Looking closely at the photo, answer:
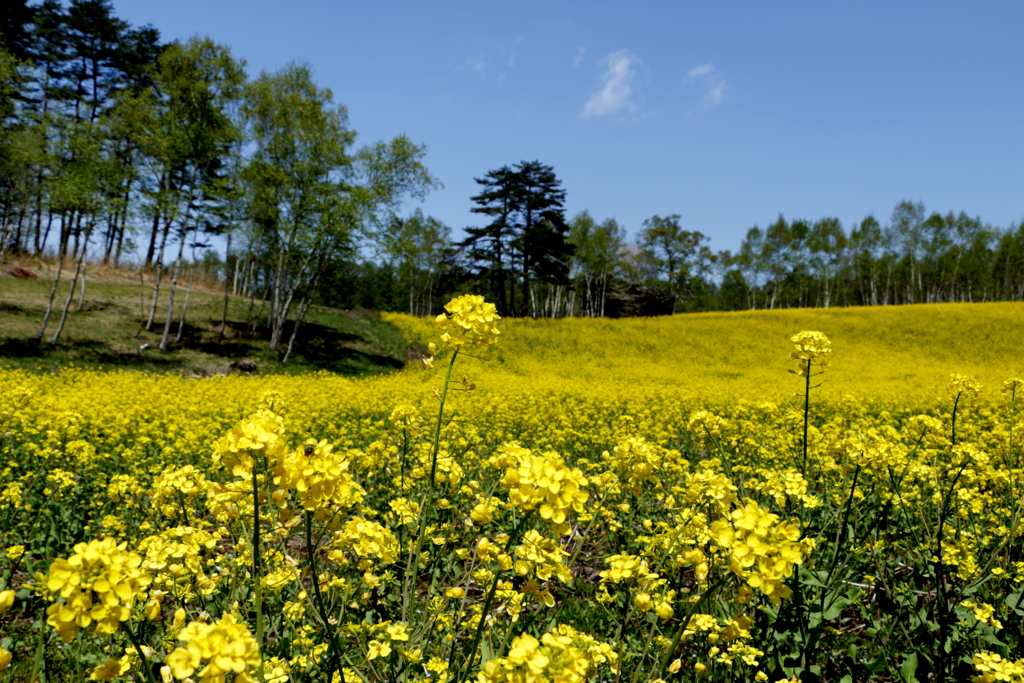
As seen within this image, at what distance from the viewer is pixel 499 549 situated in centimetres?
250

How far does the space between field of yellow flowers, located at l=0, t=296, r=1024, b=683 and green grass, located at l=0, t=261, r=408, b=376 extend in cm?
905

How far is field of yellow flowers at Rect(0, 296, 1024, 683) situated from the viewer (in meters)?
1.43

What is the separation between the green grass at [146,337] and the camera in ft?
50.4

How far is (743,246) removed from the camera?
5138 centimetres

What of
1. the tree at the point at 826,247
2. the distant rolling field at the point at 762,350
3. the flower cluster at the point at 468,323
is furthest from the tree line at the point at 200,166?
the tree at the point at 826,247

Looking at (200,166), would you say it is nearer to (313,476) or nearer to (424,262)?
(313,476)

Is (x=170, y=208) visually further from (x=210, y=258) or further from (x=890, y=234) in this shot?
(x=890, y=234)

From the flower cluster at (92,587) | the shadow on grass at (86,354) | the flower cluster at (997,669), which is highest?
the flower cluster at (92,587)

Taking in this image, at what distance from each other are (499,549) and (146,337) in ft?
68.6

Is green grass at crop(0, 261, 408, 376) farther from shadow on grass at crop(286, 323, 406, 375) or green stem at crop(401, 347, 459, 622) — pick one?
green stem at crop(401, 347, 459, 622)

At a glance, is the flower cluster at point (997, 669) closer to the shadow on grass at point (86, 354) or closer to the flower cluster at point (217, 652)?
the flower cluster at point (217, 652)

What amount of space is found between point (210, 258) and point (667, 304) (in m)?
57.8

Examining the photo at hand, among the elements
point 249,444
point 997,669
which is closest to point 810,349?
point 997,669

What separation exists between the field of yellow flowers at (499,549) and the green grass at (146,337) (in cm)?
905
